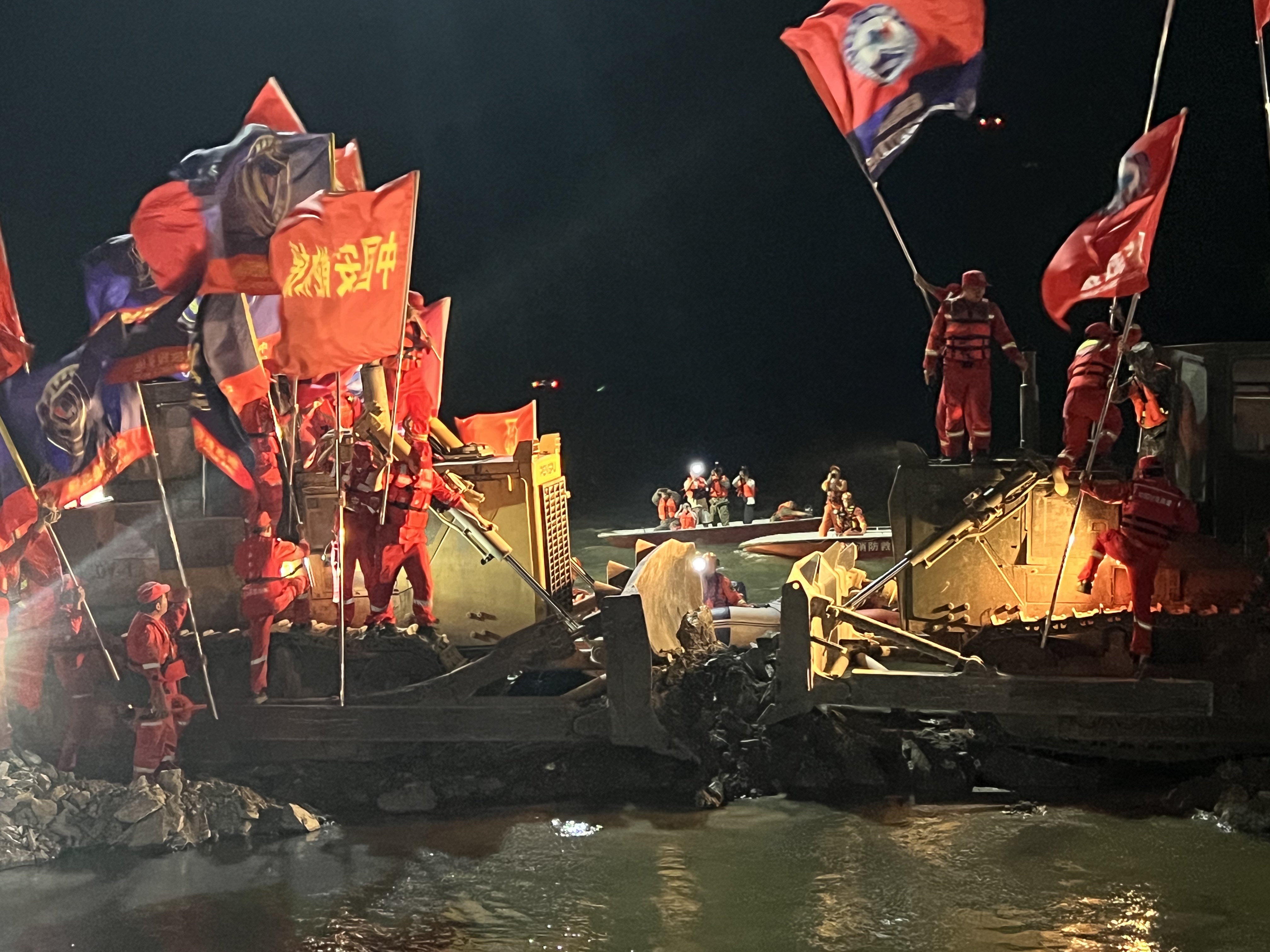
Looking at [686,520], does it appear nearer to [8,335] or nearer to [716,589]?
[716,589]

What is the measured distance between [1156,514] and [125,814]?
874cm

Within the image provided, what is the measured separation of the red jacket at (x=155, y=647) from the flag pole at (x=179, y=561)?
0.20m

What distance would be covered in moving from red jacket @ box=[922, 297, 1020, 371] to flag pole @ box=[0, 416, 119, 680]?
8159 millimetres

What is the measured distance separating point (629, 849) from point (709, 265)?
3516cm

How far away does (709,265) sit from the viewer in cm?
4231

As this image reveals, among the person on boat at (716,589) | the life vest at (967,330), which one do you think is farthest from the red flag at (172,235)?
the life vest at (967,330)

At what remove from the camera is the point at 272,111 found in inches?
515

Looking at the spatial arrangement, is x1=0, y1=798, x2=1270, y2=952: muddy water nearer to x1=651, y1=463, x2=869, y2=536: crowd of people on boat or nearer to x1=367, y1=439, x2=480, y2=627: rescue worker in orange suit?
x1=367, y1=439, x2=480, y2=627: rescue worker in orange suit

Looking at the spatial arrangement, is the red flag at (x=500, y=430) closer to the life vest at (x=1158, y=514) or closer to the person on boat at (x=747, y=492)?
the life vest at (x=1158, y=514)

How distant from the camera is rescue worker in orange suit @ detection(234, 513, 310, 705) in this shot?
1019 centimetres

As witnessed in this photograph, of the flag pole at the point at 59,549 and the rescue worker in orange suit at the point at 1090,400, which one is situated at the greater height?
the rescue worker in orange suit at the point at 1090,400

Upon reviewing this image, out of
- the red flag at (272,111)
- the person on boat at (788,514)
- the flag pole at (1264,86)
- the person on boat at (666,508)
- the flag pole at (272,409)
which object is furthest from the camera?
the person on boat at (666,508)

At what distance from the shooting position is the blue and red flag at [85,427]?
396 inches

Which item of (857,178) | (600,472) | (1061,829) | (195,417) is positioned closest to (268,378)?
(195,417)
